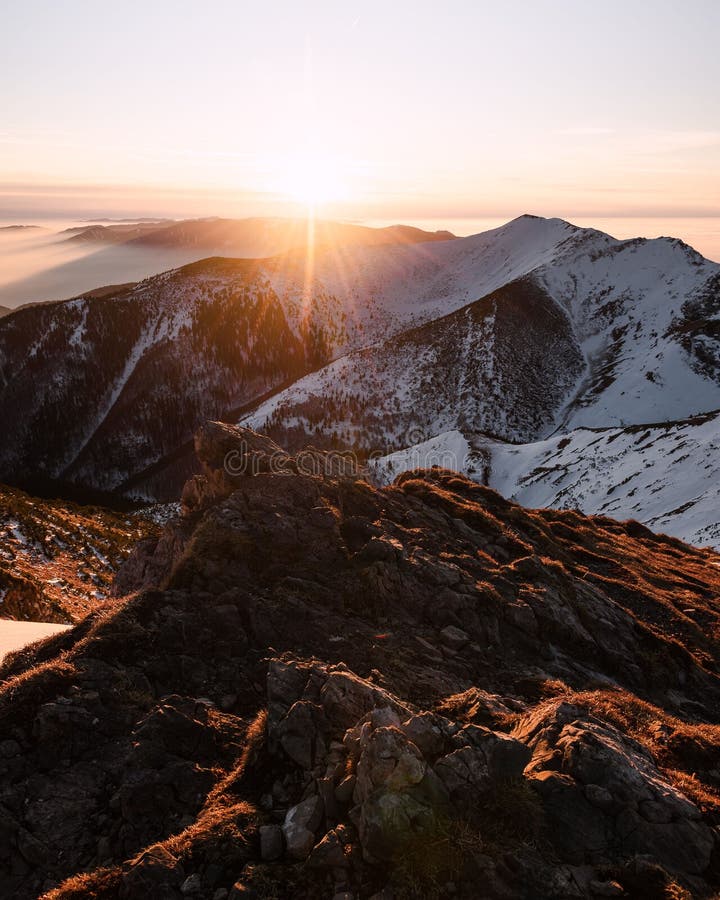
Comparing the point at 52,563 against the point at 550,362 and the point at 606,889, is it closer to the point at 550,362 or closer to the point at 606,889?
the point at 606,889

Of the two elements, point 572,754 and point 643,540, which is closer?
point 572,754

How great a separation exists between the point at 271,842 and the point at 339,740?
74.3 inches

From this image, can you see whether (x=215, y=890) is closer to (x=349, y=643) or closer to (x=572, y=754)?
(x=572, y=754)

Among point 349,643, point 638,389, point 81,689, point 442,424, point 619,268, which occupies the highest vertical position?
point 619,268

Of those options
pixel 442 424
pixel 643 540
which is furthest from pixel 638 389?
pixel 643 540

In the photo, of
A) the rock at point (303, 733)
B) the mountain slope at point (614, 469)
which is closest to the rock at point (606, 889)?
the rock at point (303, 733)

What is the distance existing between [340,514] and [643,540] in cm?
2602

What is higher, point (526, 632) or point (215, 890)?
point (215, 890)

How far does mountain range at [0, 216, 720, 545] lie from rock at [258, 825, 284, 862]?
57087 mm

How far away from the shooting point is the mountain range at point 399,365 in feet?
308

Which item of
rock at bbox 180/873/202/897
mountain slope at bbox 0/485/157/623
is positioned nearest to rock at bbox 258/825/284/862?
rock at bbox 180/873/202/897

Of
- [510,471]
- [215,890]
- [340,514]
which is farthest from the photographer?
[510,471]

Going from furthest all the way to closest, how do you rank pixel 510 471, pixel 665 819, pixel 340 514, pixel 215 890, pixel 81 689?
pixel 510 471
pixel 340 514
pixel 81 689
pixel 665 819
pixel 215 890

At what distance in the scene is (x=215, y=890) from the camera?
22.0ft
